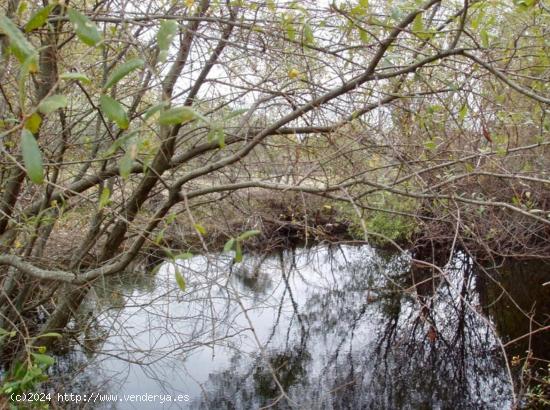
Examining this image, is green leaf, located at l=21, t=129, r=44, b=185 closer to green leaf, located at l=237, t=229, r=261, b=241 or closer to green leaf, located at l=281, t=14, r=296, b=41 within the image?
green leaf, located at l=237, t=229, r=261, b=241

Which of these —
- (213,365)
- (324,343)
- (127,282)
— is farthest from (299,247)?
(127,282)

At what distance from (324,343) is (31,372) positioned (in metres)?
5.54

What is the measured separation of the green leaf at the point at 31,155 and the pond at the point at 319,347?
8.61 ft

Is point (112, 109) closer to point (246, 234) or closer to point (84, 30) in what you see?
point (84, 30)

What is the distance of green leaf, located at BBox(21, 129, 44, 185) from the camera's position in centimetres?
96

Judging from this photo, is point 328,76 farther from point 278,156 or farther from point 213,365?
point 213,365

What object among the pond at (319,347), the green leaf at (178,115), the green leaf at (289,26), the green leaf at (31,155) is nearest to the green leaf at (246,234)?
the green leaf at (178,115)

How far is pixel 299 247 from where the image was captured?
434 inches

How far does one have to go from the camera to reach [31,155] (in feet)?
3.19

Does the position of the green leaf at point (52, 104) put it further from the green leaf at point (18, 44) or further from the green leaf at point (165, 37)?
the green leaf at point (165, 37)

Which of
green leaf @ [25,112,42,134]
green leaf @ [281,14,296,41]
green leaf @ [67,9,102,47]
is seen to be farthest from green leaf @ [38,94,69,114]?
green leaf @ [281,14,296,41]

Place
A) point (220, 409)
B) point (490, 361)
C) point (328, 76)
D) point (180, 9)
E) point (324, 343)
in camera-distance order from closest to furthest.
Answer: point (328, 76) < point (180, 9) < point (220, 409) < point (490, 361) < point (324, 343)

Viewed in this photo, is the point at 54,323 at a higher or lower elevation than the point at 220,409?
higher

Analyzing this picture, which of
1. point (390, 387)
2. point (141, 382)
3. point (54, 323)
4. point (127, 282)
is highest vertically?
point (127, 282)
